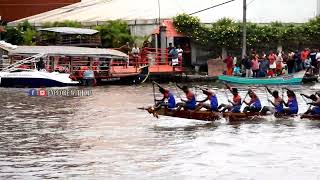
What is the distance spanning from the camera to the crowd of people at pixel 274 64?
42688 millimetres

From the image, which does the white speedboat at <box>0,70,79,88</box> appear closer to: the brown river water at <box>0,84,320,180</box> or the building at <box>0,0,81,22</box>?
the brown river water at <box>0,84,320,180</box>

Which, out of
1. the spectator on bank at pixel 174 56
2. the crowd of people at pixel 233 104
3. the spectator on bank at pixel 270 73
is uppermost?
the spectator on bank at pixel 174 56

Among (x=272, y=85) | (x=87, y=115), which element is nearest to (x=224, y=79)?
(x=272, y=85)

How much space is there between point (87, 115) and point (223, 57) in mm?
21285

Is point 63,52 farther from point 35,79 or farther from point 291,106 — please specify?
point 291,106

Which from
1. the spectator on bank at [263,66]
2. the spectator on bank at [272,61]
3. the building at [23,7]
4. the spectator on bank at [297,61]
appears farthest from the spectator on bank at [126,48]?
the building at [23,7]

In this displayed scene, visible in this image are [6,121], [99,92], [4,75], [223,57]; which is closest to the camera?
[6,121]

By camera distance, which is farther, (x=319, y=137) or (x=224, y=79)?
(x=224, y=79)

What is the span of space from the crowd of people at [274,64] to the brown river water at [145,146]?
1337 centimetres

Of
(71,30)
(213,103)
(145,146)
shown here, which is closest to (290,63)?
(71,30)

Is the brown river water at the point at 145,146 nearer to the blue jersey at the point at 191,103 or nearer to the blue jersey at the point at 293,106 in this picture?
the blue jersey at the point at 293,106

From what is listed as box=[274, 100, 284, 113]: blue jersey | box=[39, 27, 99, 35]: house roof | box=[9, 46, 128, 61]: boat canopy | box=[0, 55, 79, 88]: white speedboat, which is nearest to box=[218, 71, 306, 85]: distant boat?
box=[9, 46, 128, 61]: boat canopy

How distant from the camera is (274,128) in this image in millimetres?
23422

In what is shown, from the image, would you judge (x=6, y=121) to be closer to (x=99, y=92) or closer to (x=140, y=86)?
(x=99, y=92)
